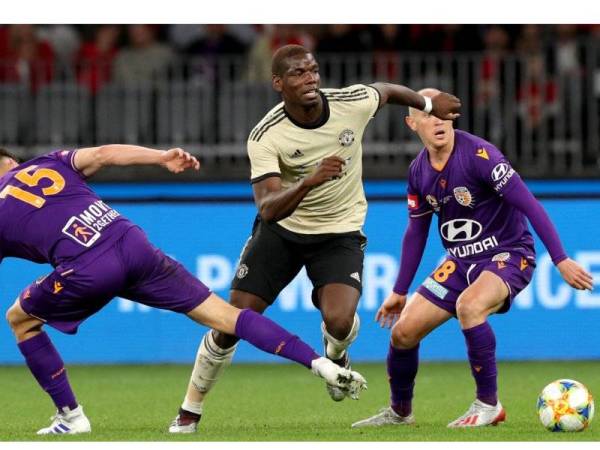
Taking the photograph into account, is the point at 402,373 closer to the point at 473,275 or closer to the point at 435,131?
the point at 473,275

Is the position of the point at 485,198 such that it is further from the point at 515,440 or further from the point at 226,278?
the point at 226,278

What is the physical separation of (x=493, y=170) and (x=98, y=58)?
743 cm

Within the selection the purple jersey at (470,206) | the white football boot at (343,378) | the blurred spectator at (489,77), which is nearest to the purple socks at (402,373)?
the purple jersey at (470,206)

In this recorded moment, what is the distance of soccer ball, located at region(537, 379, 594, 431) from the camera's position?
8.12 meters

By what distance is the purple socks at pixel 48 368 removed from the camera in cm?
844

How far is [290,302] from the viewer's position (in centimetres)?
1366

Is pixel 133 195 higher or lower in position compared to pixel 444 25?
lower

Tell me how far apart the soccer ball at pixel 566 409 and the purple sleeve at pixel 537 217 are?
2.45 ft

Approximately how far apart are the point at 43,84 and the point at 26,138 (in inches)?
22.6

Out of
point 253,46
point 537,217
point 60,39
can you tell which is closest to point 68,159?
point 537,217

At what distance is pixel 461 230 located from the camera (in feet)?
29.3

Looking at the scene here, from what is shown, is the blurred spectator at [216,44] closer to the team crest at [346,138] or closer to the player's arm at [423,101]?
the player's arm at [423,101]

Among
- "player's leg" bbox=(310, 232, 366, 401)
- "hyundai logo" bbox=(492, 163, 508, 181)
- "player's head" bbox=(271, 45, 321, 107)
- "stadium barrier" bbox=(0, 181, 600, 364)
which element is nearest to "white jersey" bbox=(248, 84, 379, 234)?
"player's leg" bbox=(310, 232, 366, 401)

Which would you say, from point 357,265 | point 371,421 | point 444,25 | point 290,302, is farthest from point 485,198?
point 444,25
